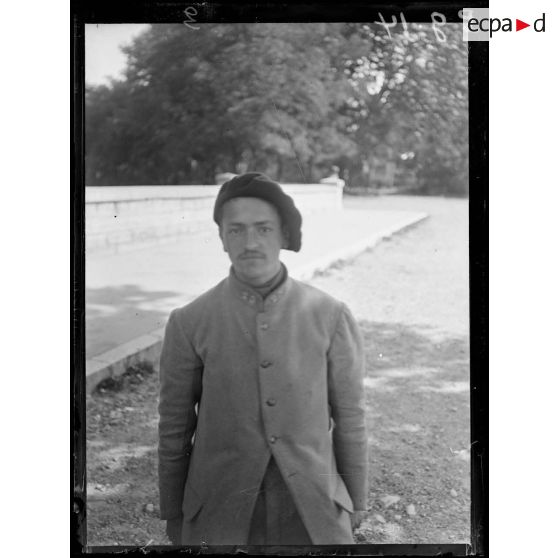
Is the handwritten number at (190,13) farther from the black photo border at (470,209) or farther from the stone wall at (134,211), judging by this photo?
the stone wall at (134,211)

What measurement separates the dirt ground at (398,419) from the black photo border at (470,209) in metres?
0.04

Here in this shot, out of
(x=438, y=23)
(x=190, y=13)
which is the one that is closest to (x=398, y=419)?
(x=438, y=23)

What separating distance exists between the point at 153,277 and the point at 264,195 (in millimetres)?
582

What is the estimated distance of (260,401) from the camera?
270 cm

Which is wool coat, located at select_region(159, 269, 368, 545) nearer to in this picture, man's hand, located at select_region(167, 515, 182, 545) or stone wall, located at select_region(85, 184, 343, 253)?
man's hand, located at select_region(167, 515, 182, 545)

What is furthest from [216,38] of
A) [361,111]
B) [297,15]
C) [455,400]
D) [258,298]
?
[455,400]

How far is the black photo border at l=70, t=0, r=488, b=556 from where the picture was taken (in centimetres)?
276

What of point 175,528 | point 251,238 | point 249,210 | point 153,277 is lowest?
point 175,528

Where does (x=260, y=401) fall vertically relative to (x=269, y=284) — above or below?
below

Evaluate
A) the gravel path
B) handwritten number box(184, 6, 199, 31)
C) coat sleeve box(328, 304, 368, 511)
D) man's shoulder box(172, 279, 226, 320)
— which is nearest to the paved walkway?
man's shoulder box(172, 279, 226, 320)

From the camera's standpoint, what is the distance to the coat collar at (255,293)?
269 cm

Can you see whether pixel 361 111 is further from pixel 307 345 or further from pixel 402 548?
pixel 402 548

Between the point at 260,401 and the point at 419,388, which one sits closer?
the point at 260,401

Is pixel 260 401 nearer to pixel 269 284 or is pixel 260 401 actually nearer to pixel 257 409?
pixel 257 409
